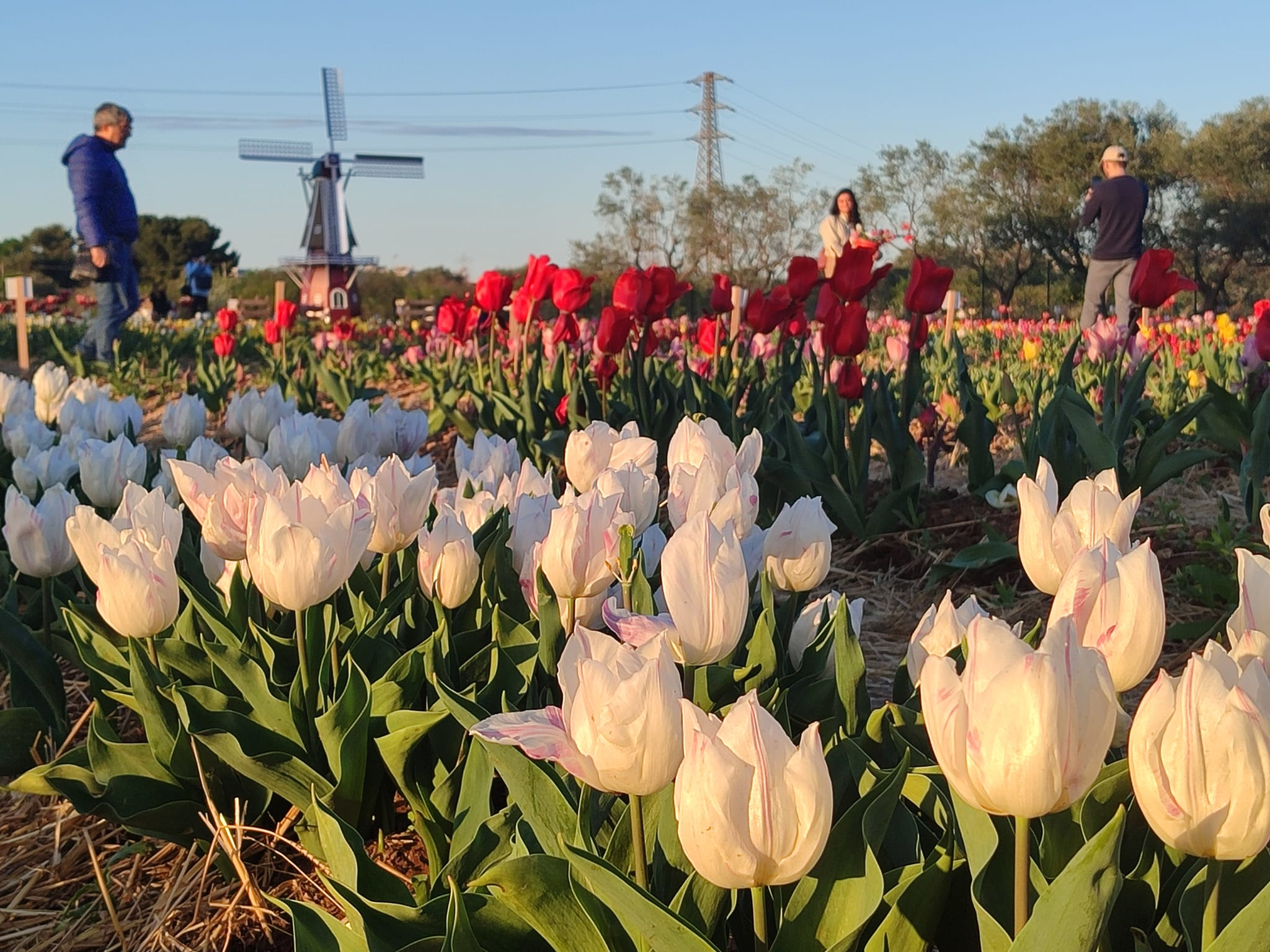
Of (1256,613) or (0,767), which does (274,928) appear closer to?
(0,767)

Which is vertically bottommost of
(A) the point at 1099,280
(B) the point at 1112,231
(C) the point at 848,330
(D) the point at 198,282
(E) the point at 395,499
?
(E) the point at 395,499

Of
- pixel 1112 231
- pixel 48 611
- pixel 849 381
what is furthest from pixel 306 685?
pixel 1112 231

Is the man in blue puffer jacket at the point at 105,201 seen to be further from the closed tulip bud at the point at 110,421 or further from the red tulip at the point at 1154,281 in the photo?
the red tulip at the point at 1154,281

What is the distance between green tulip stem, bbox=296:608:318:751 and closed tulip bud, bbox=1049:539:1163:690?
0.97m

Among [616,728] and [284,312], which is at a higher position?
[284,312]

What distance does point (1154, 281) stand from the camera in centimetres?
337

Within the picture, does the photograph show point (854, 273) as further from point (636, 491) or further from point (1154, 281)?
point (636, 491)

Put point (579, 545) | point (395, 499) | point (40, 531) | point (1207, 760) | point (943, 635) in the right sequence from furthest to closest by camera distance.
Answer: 1. point (40, 531)
2. point (395, 499)
3. point (579, 545)
4. point (943, 635)
5. point (1207, 760)

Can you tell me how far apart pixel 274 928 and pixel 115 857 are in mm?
288

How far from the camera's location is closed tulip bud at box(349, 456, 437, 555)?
167 cm

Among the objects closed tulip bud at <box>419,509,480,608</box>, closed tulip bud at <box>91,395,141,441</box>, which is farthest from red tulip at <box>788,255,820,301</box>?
closed tulip bud at <box>419,509,480,608</box>

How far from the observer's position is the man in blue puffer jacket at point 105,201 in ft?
23.9

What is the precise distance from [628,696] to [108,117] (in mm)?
7668

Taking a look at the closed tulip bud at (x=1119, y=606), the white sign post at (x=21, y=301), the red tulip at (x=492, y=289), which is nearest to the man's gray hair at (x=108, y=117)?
the white sign post at (x=21, y=301)
